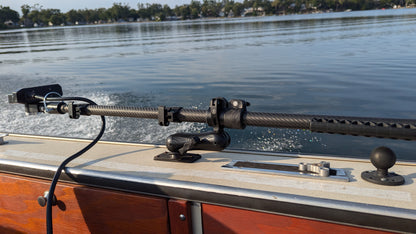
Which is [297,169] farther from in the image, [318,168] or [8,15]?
[8,15]

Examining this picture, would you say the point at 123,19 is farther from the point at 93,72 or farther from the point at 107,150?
the point at 107,150

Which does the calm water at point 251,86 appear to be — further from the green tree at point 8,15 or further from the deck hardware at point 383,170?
the green tree at point 8,15

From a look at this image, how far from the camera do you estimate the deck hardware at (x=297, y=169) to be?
59.6 inches

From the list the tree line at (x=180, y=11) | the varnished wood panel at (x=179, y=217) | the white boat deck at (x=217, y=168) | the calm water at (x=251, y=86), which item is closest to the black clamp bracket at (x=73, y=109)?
the white boat deck at (x=217, y=168)

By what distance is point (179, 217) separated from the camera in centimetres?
153

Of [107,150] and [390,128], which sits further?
[107,150]

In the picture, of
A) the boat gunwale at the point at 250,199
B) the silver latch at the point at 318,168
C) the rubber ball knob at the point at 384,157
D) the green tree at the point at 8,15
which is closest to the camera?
the boat gunwale at the point at 250,199

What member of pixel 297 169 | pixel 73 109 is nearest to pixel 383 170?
pixel 297 169

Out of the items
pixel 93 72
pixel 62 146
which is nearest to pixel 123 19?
pixel 93 72

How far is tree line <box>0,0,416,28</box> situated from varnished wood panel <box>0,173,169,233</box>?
125369mm

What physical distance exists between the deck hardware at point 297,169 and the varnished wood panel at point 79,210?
0.43m

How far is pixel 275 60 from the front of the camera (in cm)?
1330

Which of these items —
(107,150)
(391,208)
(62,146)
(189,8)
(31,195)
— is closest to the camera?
(391,208)

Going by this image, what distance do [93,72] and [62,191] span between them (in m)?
11.3
